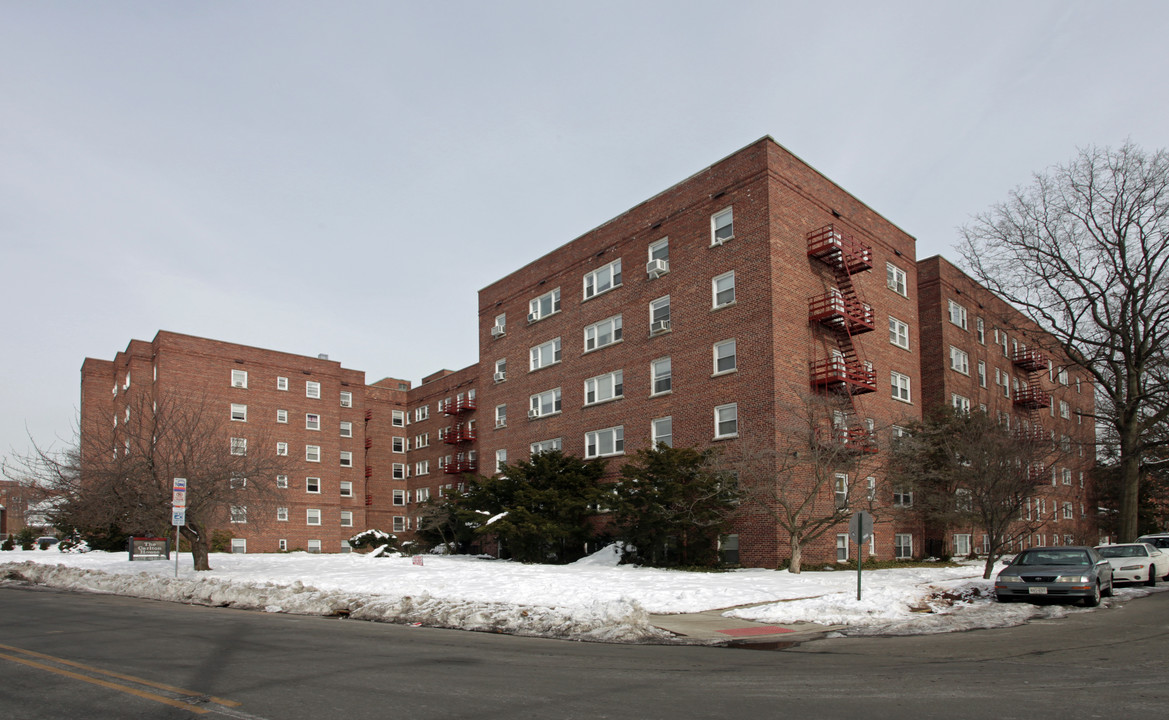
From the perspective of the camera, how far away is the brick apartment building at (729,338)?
29203mm

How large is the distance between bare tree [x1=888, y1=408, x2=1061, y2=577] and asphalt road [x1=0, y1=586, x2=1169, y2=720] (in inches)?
403

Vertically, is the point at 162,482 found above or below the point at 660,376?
below

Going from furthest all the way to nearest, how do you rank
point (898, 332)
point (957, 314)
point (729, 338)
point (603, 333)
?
point (957, 314), point (603, 333), point (898, 332), point (729, 338)

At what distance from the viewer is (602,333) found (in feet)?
120

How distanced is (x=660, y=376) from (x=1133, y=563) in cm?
1715

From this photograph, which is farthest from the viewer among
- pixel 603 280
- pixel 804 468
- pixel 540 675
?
pixel 603 280

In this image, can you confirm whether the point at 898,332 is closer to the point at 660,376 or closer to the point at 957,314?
the point at 957,314

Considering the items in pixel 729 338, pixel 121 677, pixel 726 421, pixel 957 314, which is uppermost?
pixel 957 314

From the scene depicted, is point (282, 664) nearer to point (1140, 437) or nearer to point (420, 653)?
point (420, 653)

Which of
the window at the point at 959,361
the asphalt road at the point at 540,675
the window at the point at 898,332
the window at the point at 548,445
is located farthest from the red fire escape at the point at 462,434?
the asphalt road at the point at 540,675

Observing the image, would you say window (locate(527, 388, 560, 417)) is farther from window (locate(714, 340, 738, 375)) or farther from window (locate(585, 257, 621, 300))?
window (locate(714, 340, 738, 375))

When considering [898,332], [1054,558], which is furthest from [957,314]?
[1054,558]

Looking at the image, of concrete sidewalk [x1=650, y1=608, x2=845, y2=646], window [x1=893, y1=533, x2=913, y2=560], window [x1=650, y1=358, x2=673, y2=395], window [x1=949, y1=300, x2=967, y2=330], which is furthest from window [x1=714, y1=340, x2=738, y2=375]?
window [x1=949, y1=300, x2=967, y2=330]

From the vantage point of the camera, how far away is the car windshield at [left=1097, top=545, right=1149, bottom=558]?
25.3 m
